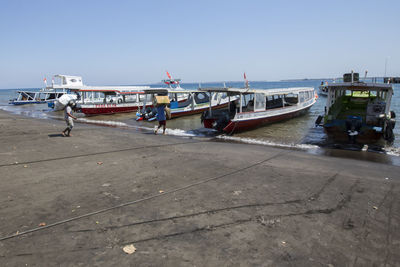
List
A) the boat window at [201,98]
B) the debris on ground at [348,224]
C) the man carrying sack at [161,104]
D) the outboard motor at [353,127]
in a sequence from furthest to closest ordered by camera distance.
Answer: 1. the boat window at [201,98]
2. the man carrying sack at [161,104]
3. the outboard motor at [353,127]
4. the debris on ground at [348,224]

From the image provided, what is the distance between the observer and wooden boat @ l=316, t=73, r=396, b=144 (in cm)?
1279

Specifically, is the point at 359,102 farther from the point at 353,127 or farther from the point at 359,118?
the point at 353,127

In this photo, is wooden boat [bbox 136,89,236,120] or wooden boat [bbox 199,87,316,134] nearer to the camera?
wooden boat [bbox 199,87,316,134]

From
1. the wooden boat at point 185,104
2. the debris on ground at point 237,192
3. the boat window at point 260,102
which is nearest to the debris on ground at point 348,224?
the debris on ground at point 237,192

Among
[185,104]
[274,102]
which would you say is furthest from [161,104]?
[274,102]

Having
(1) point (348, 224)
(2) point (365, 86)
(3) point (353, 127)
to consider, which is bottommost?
(1) point (348, 224)

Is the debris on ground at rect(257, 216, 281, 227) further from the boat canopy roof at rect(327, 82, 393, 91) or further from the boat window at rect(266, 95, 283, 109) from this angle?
the boat window at rect(266, 95, 283, 109)

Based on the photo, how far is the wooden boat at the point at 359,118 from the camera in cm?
1279

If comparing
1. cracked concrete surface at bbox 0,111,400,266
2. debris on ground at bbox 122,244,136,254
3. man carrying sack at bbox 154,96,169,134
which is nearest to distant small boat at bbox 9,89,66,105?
man carrying sack at bbox 154,96,169,134

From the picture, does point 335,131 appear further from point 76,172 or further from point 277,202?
point 76,172

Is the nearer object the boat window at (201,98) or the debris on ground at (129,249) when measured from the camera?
the debris on ground at (129,249)

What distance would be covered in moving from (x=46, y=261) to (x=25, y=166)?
4.44m

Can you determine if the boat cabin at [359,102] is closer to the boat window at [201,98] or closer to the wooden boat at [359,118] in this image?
the wooden boat at [359,118]

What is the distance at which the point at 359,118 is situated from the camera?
13.0 metres
